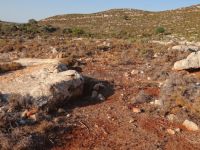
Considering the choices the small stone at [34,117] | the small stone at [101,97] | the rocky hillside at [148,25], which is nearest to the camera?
the small stone at [34,117]

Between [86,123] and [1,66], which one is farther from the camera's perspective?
[1,66]

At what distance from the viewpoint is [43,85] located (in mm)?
10758

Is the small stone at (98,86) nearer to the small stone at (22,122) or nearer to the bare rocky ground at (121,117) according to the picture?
the bare rocky ground at (121,117)

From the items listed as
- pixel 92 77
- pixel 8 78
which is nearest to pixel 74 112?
pixel 8 78

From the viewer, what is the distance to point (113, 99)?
456 inches

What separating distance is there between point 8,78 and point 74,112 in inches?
109

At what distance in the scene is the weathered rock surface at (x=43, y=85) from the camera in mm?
10422

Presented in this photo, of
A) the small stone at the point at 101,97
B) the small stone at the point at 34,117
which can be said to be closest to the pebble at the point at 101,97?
the small stone at the point at 101,97

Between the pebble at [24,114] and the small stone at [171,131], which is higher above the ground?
the pebble at [24,114]

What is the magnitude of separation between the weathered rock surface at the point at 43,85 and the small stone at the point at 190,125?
134 inches

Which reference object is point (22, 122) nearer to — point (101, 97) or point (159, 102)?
point (101, 97)

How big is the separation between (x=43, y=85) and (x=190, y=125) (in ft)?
13.6

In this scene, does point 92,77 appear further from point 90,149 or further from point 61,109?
point 90,149

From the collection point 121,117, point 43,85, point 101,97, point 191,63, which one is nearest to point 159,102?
point 121,117
